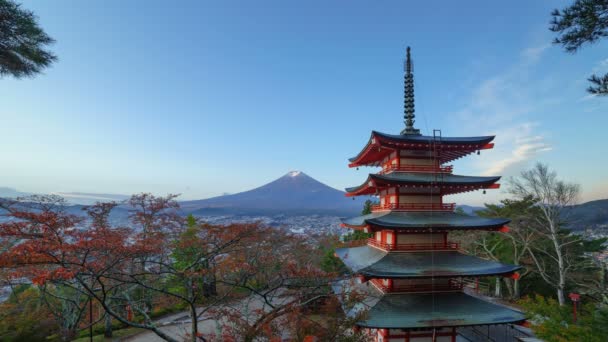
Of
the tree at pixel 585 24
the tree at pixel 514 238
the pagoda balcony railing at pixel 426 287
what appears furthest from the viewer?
the tree at pixel 514 238

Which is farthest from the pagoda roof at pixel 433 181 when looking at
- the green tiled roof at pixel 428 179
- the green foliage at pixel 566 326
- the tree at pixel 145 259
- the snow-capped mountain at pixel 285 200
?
the snow-capped mountain at pixel 285 200

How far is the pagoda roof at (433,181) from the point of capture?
10547 millimetres

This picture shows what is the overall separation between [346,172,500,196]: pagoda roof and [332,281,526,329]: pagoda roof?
403 cm

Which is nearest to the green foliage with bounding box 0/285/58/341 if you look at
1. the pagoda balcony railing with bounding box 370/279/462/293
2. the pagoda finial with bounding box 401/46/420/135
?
the pagoda balcony railing with bounding box 370/279/462/293

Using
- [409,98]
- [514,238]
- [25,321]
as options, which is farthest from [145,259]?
[514,238]

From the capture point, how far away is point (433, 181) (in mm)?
10727

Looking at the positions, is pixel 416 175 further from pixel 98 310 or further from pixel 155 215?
pixel 98 310

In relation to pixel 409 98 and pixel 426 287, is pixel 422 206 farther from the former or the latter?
pixel 409 98

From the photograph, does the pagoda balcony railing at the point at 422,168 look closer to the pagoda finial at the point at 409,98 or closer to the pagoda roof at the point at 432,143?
the pagoda roof at the point at 432,143

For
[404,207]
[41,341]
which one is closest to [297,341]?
[404,207]

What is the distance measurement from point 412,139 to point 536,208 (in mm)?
19744

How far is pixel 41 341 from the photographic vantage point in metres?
14.4

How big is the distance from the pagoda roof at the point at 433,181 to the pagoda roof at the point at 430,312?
4.03 metres

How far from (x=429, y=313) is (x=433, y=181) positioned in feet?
15.5
